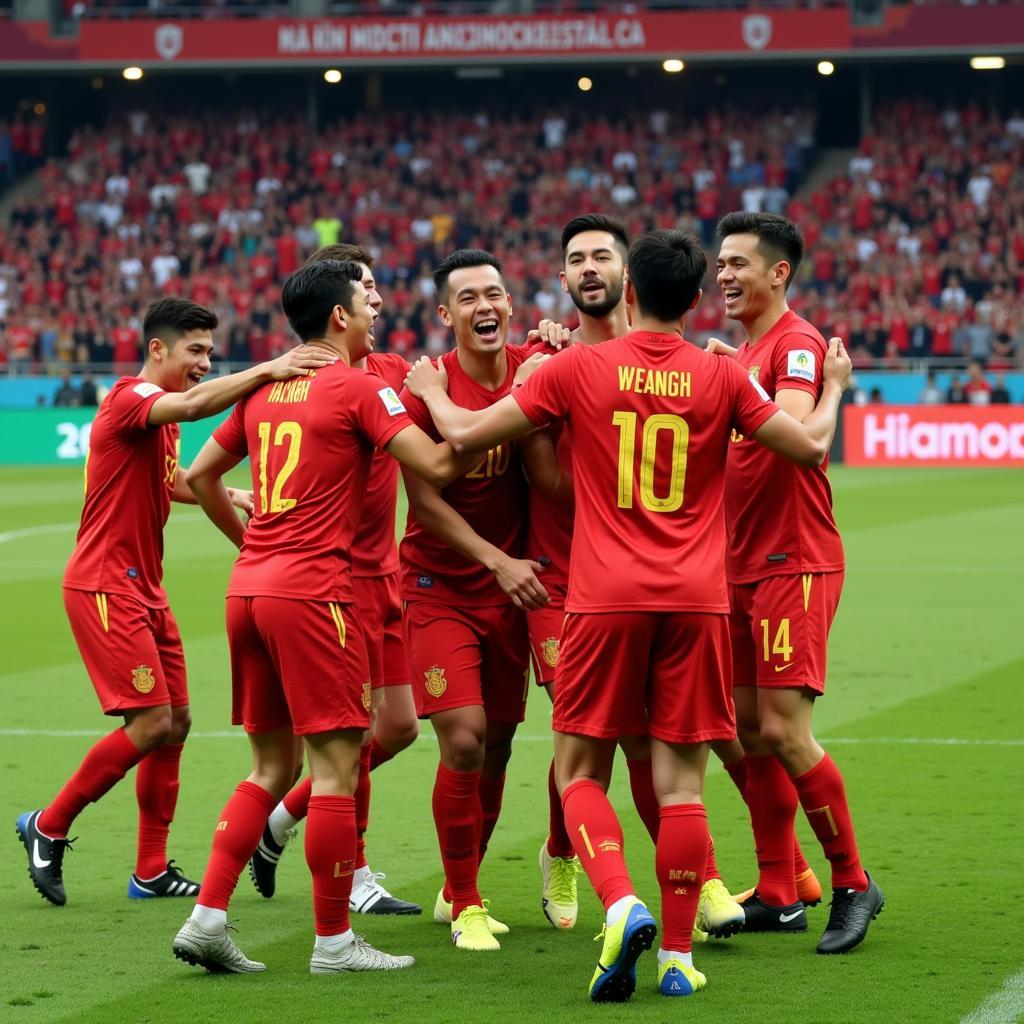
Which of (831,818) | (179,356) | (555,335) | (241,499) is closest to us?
(831,818)

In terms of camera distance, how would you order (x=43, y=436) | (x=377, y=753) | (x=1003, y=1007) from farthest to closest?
(x=43, y=436), (x=377, y=753), (x=1003, y=1007)

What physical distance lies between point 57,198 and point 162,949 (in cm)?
3903

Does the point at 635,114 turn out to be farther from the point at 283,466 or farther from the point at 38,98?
the point at 283,466

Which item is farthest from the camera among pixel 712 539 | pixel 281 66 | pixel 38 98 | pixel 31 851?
pixel 38 98

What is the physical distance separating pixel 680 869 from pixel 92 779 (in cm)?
233

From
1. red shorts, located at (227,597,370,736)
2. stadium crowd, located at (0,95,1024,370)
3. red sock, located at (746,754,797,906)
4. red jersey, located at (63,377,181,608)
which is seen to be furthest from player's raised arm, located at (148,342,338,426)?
stadium crowd, located at (0,95,1024,370)

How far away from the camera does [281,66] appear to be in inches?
1677

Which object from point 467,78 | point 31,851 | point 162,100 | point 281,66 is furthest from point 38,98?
point 31,851

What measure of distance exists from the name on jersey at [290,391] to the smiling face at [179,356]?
1125 mm

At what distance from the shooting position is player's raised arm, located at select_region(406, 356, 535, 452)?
214 inches

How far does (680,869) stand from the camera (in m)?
5.27

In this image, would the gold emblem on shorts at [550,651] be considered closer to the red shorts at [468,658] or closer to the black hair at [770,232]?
the red shorts at [468,658]

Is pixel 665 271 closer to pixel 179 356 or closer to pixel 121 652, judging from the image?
pixel 179 356

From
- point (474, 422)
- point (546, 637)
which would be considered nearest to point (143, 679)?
point (546, 637)
